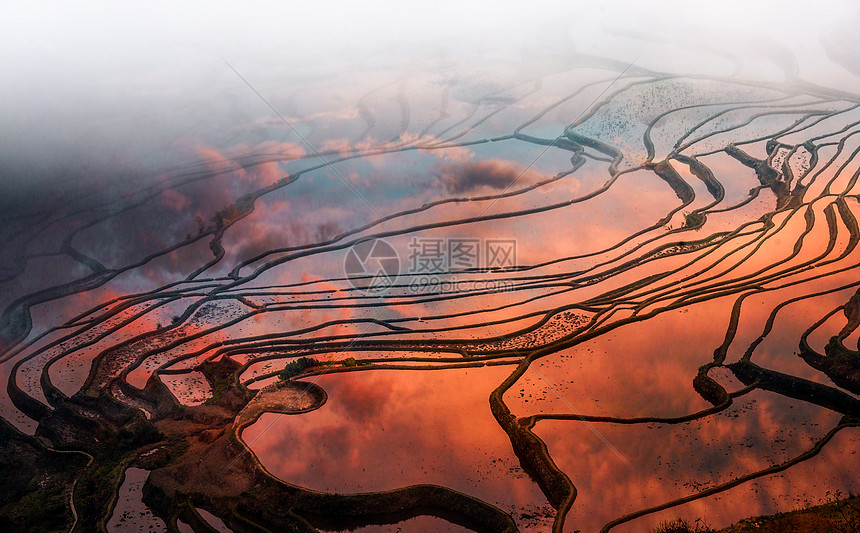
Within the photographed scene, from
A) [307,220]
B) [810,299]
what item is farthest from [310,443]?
[810,299]

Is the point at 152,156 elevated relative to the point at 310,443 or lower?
elevated

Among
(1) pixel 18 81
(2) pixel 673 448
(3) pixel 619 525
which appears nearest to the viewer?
(3) pixel 619 525

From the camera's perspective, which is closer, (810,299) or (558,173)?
(810,299)

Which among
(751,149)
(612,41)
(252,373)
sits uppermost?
(612,41)

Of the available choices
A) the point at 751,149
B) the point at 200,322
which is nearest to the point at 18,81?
the point at 200,322

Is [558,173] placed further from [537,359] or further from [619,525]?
[619,525]

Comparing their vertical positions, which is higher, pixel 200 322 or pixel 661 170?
pixel 661 170

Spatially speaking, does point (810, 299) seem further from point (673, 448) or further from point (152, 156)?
point (152, 156)

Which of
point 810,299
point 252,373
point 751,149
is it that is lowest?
point 252,373

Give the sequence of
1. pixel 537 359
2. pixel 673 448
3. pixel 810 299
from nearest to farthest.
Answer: pixel 673 448 < pixel 537 359 < pixel 810 299
